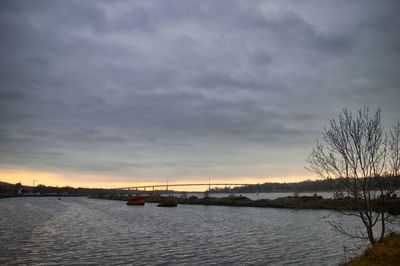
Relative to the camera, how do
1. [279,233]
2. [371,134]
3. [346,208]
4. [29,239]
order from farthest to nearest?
1. [279,233]
2. [29,239]
3. [346,208]
4. [371,134]

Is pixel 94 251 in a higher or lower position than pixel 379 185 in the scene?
lower

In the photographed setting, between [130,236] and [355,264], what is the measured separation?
1167 inches

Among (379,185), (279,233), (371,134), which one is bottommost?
(279,233)

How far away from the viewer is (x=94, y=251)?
30.6 meters

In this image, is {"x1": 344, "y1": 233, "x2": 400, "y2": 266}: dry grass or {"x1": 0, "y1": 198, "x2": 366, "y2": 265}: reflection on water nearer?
{"x1": 344, "y1": 233, "x2": 400, "y2": 266}: dry grass

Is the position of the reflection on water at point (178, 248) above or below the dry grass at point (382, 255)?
below

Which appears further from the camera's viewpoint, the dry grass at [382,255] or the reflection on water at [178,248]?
the reflection on water at [178,248]

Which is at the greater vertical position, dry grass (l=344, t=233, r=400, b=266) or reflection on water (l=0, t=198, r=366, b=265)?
dry grass (l=344, t=233, r=400, b=266)

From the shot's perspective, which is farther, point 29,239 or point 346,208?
point 29,239

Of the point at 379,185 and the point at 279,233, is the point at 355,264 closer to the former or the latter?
the point at 379,185

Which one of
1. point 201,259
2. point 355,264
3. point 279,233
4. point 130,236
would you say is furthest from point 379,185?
point 130,236

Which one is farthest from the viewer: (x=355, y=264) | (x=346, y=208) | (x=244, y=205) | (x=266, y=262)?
(x=244, y=205)

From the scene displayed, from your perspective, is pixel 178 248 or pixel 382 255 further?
pixel 178 248

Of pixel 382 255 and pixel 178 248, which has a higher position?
pixel 382 255
